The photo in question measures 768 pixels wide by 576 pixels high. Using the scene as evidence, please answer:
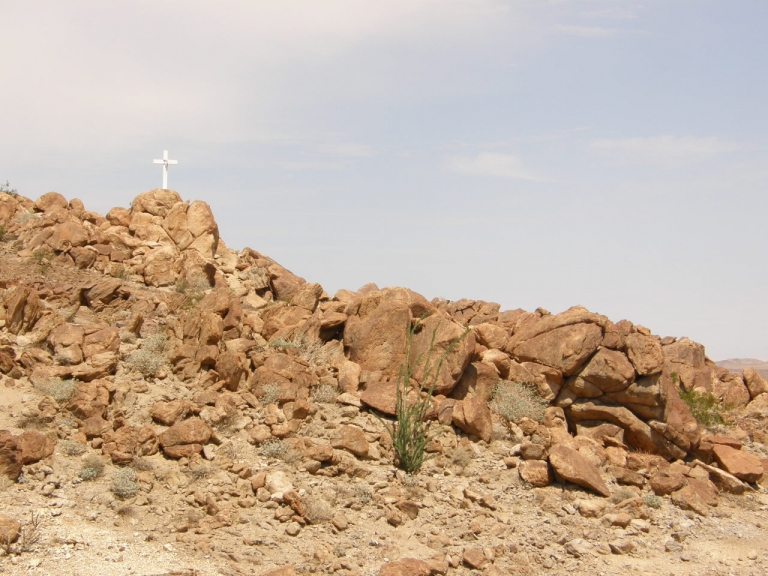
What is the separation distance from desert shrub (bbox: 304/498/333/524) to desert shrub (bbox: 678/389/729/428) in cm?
880

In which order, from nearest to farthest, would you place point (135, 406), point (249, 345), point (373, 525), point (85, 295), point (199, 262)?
point (373, 525)
point (135, 406)
point (249, 345)
point (85, 295)
point (199, 262)

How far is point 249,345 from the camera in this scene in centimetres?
1298

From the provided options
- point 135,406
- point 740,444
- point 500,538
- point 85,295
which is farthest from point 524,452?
point 85,295

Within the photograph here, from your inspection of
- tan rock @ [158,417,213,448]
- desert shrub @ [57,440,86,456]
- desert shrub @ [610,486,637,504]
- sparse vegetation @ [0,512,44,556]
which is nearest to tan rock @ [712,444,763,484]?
desert shrub @ [610,486,637,504]

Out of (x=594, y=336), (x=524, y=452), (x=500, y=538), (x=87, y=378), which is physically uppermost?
(x=594, y=336)

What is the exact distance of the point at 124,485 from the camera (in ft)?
30.2

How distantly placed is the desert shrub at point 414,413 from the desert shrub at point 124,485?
386cm

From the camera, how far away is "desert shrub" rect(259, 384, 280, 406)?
1177cm

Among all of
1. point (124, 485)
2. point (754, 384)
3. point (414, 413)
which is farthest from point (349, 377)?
point (754, 384)

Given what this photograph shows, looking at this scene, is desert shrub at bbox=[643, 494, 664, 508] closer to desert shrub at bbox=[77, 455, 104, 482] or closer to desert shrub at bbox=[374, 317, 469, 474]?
desert shrub at bbox=[374, 317, 469, 474]

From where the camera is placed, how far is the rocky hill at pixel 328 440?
8.98 meters

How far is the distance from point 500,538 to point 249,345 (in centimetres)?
565

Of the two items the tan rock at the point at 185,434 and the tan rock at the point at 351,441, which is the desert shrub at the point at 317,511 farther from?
the tan rock at the point at 185,434

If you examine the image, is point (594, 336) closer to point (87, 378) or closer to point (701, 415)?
point (701, 415)
